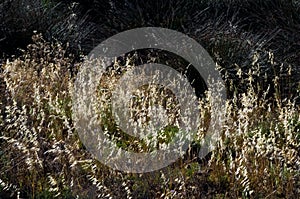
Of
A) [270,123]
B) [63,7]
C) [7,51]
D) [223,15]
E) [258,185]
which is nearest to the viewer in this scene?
[258,185]

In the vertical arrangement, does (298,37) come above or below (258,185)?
above

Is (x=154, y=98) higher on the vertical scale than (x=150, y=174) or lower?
higher

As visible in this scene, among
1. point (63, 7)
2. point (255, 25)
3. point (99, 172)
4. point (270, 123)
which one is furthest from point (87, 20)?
point (99, 172)

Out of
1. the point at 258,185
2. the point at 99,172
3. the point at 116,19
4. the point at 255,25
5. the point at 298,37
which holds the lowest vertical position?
the point at 258,185

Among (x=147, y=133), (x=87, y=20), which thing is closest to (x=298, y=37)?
(x=87, y=20)

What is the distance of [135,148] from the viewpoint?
332cm

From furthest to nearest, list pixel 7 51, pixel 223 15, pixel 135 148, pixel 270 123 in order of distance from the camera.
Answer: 1. pixel 223 15
2. pixel 7 51
3. pixel 270 123
4. pixel 135 148

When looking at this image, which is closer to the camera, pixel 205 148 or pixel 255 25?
pixel 205 148

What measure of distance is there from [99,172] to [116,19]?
157 inches

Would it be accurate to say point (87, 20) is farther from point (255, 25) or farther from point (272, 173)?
point (272, 173)

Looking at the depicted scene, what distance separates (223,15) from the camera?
7098 mm

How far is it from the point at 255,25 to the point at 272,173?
437 cm

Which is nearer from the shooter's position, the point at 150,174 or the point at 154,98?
the point at 150,174

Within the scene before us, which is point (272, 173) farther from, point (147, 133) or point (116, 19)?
point (116, 19)
